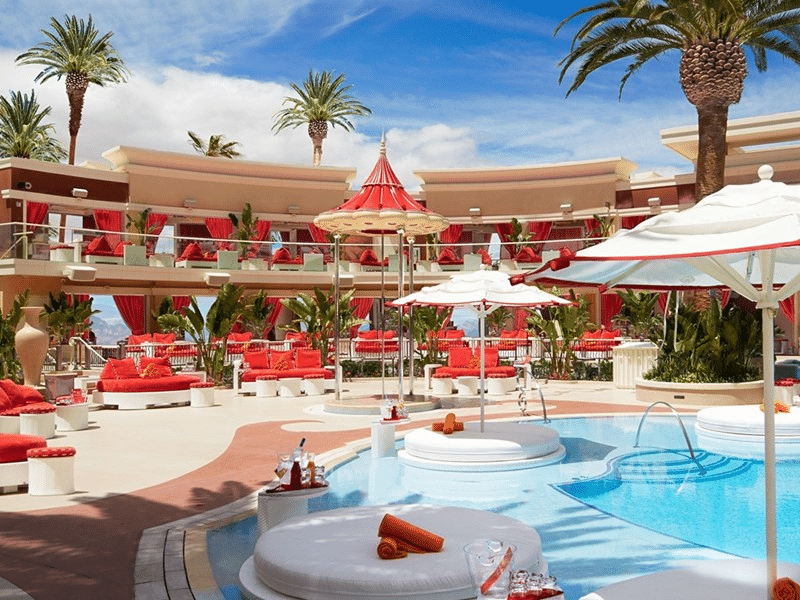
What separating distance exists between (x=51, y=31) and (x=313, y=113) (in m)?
14.9

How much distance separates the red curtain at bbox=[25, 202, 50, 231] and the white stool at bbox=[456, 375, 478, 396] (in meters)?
19.0

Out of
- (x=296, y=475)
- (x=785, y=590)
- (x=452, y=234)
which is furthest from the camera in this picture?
(x=452, y=234)

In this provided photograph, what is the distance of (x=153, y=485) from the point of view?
33.2ft

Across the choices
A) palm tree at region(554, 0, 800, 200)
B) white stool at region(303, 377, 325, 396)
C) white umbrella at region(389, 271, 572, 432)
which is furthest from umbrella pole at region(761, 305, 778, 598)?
white stool at region(303, 377, 325, 396)

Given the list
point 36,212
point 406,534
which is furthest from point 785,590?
point 36,212

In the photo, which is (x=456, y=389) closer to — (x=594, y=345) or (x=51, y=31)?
(x=594, y=345)

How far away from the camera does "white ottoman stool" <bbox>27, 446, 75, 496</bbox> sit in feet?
30.7

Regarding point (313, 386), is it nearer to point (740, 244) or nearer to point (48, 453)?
point (48, 453)

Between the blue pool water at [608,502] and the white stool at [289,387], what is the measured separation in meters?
8.31

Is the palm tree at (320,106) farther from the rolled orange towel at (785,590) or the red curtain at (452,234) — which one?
the rolled orange towel at (785,590)

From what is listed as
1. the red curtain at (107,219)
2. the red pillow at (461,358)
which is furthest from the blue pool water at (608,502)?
the red curtain at (107,219)

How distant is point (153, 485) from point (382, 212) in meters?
8.02

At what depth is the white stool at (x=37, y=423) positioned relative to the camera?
12.5 metres

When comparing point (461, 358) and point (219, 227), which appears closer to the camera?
point (461, 358)
